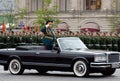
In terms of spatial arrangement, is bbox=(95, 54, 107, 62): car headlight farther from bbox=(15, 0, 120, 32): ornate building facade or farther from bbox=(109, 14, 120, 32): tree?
bbox=(15, 0, 120, 32): ornate building facade

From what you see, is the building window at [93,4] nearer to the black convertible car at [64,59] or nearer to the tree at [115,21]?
the tree at [115,21]

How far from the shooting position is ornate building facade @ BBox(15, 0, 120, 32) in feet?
251

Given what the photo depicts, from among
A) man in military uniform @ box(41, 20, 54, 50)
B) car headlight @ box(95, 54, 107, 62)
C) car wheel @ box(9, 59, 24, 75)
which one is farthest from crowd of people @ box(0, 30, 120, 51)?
car headlight @ box(95, 54, 107, 62)

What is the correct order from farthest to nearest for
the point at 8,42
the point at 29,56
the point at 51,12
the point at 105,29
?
the point at 105,29 → the point at 51,12 → the point at 8,42 → the point at 29,56

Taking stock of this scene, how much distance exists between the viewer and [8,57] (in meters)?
21.3

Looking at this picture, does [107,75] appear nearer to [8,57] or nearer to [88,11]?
[8,57]

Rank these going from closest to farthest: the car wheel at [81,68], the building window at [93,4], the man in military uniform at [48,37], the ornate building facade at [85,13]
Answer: the car wheel at [81,68] → the man in military uniform at [48,37] → the ornate building facade at [85,13] → the building window at [93,4]

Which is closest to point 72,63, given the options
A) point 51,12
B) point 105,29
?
point 51,12

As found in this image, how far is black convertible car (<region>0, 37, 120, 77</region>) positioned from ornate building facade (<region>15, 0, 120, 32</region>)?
180ft

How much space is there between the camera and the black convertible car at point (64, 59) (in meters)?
19.4

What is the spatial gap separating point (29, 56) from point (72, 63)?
196cm

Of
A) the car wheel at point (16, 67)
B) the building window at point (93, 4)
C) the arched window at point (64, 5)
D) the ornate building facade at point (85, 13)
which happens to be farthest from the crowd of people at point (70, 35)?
the arched window at point (64, 5)

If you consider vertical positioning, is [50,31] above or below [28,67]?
above

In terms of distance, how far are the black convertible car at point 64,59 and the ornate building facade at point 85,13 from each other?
54909 millimetres
